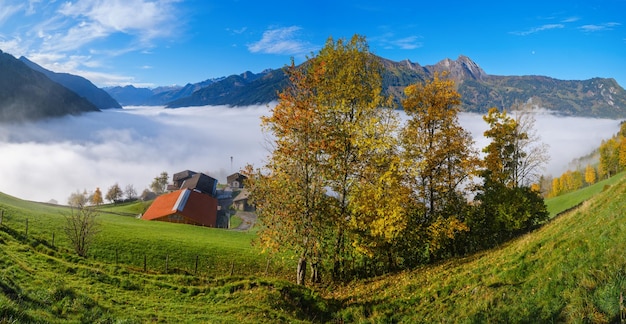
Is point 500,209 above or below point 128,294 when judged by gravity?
above

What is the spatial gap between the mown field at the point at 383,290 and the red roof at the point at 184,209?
2680 inches

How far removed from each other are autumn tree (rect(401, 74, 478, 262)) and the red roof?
79.7 meters

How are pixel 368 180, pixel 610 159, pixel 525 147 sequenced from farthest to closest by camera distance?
pixel 610 159 < pixel 525 147 < pixel 368 180

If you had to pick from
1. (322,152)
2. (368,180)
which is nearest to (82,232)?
(322,152)

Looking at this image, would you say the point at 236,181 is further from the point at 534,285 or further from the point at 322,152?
the point at 534,285

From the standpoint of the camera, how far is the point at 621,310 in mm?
10125

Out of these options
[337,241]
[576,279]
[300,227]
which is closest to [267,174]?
[300,227]

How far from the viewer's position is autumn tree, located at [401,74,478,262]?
29258 mm

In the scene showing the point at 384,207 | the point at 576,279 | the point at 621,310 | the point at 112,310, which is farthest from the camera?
the point at 384,207

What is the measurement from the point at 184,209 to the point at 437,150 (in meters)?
84.6

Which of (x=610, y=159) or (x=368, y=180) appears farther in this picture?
(x=610, y=159)

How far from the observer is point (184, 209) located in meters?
99.4

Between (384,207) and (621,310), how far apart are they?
15359mm

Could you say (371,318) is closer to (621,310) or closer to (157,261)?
(621,310)
